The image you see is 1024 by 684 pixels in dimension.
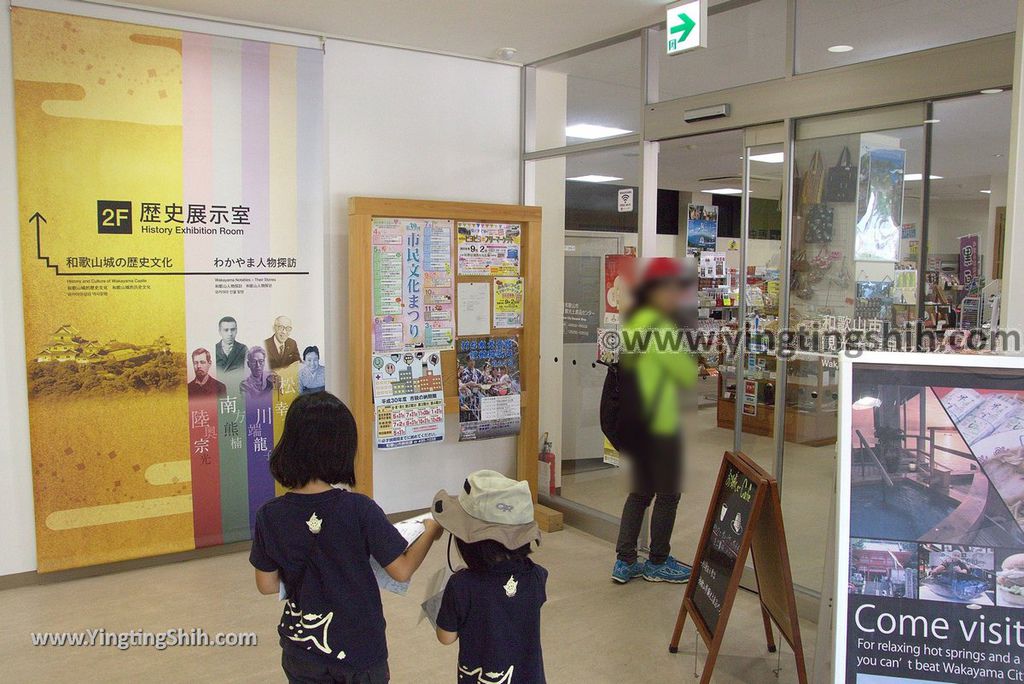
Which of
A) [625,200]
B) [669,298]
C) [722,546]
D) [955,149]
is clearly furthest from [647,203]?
[722,546]

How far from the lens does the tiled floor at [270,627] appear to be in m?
3.23

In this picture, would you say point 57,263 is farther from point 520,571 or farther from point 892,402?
point 892,402

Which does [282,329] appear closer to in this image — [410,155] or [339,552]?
[410,155]

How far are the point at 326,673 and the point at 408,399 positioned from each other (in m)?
2.72

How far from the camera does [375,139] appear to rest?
488 centimetres

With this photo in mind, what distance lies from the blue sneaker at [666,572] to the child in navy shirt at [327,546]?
95.0 inches

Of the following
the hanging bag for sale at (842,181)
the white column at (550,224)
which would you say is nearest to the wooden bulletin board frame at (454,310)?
the white column at (550,224)

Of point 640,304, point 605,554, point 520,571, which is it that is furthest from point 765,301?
point 520,571

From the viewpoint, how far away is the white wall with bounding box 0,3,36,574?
3.86 meters

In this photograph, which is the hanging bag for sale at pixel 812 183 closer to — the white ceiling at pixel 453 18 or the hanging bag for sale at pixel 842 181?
the hanging bag for sale at pixel 842 181

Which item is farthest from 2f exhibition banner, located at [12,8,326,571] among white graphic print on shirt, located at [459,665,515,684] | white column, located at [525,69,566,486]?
white graphic print on shirt, located at [459,665,515,684]

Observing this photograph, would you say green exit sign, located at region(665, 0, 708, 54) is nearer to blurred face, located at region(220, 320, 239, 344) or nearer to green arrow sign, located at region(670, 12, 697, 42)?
green arrow sign, located at region(670, 12, 697, 42)

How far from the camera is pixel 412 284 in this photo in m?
4.75

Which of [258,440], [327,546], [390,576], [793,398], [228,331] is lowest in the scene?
[258,440]
